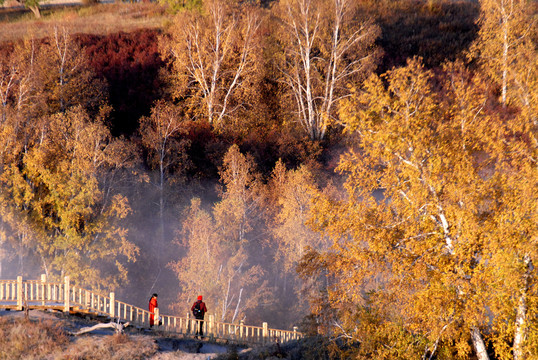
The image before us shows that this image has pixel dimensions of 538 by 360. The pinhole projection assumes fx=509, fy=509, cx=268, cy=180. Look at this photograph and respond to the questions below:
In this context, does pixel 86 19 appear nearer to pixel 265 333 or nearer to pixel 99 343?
pixel 265 333

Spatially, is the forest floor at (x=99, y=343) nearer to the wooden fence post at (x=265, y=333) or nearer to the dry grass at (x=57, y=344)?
the dry grass at (x=57, y=344)

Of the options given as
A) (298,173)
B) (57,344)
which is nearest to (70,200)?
(298,173)

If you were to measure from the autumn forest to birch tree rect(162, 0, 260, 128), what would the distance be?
266 millimetres

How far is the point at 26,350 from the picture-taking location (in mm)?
16484

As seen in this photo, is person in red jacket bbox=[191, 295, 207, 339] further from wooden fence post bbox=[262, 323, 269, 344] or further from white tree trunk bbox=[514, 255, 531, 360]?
white tree trunk bbox=[514, 255, 531, 360]

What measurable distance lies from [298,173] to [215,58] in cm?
1844

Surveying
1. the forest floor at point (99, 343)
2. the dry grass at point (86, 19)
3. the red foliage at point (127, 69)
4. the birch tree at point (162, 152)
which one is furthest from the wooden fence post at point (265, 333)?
the dry grass at point (86, 19)

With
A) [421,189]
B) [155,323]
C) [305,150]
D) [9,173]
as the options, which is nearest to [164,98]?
[305,150]

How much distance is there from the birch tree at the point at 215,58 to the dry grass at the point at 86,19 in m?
15.1

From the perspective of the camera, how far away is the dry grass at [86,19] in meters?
62.0

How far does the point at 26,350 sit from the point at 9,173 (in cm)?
1988

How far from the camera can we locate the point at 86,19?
7206 cm

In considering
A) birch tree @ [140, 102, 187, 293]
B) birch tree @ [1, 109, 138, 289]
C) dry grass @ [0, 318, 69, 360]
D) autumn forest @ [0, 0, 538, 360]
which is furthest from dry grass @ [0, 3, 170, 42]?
dry grass @ [0, 318, 69, 360]

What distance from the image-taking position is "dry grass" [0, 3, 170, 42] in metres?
62.0
